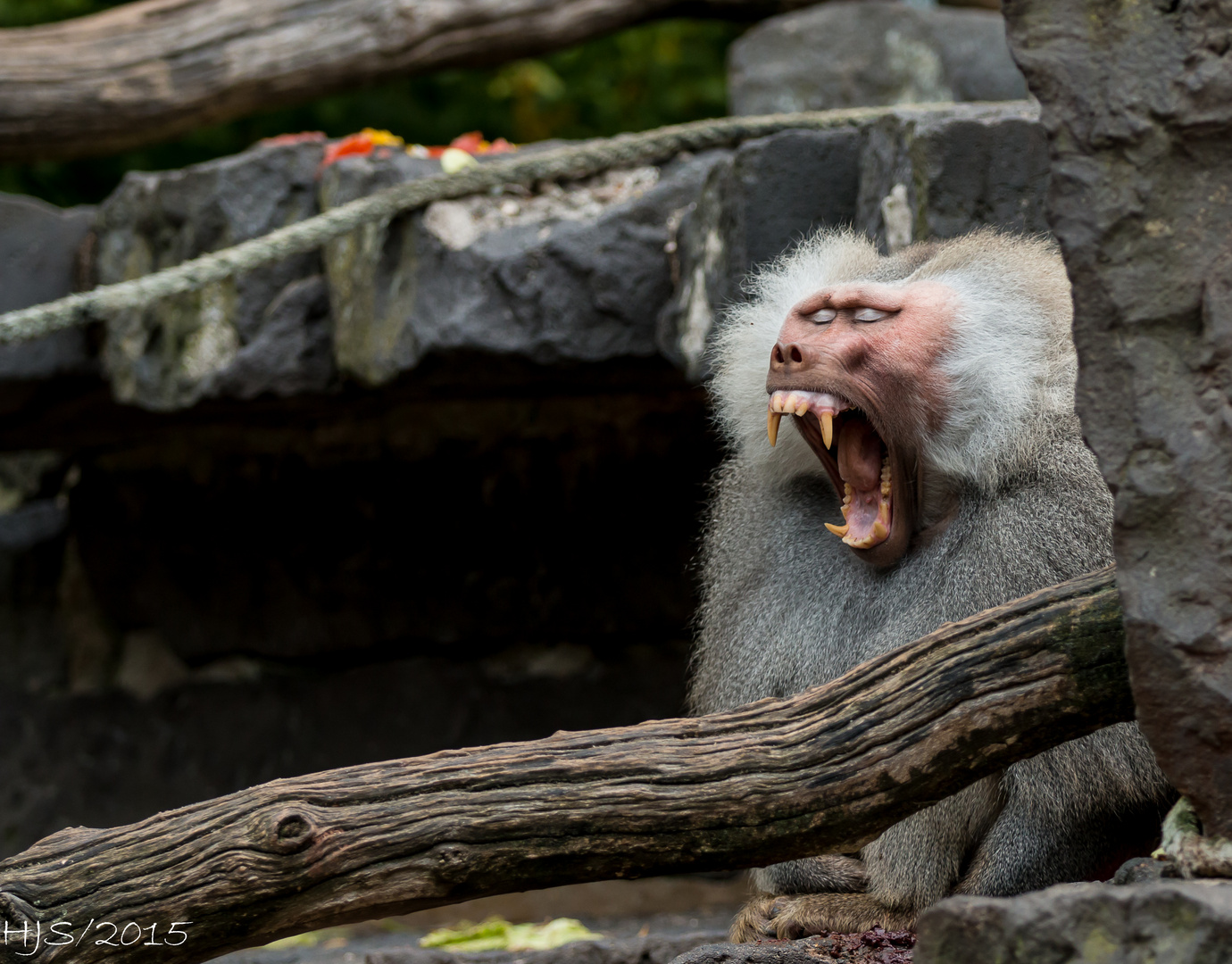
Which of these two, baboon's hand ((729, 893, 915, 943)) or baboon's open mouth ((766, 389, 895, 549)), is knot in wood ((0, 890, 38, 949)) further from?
baboon's open mouth ((766, 389, 895, 549))

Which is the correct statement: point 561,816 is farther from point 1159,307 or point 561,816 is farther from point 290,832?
point 1159,307

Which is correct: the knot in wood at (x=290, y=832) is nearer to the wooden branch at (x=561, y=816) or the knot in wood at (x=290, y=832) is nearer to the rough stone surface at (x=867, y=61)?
the wooden branch at (x=561, y=816)

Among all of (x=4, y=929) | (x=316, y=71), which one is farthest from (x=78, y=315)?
(x=4, y=929)

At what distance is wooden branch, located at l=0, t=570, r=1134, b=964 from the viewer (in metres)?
1.82

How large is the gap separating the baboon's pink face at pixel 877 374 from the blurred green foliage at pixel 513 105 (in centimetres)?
472

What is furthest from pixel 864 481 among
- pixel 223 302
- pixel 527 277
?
pixel 223 302

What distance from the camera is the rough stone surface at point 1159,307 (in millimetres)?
1512

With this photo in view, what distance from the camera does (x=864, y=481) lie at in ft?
8.48

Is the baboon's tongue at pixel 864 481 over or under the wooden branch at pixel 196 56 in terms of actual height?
under

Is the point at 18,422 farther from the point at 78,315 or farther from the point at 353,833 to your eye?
the point at 353,833

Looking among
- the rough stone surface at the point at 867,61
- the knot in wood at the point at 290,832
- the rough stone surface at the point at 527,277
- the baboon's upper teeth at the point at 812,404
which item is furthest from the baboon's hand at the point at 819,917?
the rough stone surface at the point at 867,61

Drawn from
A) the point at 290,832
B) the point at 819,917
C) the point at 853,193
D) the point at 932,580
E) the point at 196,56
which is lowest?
the point at 819,917

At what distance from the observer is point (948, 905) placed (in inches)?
56.8

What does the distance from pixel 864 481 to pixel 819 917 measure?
84 cm
